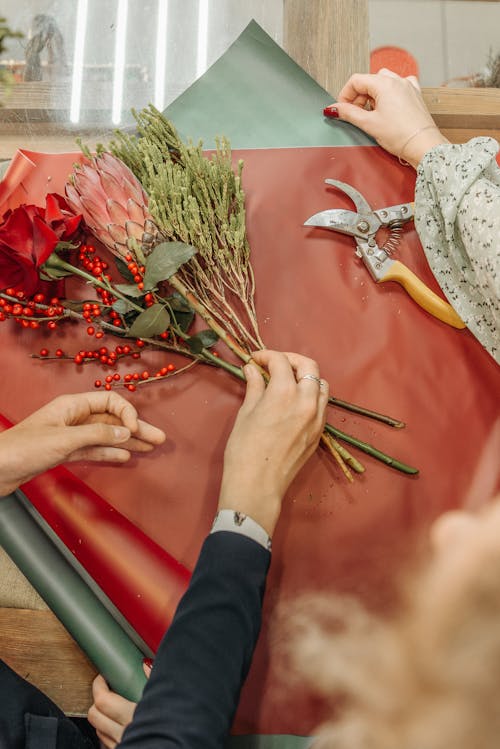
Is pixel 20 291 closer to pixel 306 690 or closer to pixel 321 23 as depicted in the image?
pixel 306 690

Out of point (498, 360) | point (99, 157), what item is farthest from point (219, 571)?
point (99, 157)

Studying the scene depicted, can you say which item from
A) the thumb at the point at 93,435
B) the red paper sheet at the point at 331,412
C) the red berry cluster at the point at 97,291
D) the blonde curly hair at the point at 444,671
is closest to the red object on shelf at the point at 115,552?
the red paper sheet at the point at 331,412

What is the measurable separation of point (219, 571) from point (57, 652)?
0.39 metres

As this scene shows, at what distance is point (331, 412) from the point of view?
0.94 m

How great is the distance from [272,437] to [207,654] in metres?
0.26

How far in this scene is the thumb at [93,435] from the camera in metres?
0.80

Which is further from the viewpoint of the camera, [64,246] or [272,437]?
[64,246]

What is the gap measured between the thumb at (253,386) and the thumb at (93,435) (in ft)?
0.55

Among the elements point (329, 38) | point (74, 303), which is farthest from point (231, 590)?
point (329, 38)

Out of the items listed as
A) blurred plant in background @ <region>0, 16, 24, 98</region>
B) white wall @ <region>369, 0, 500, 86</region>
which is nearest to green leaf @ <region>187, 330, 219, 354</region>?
blurred plant in background @ <region>0, 16, 24, 98</region>

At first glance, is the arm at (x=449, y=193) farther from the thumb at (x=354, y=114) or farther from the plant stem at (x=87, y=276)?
the plant stem at (x=87, y=276)

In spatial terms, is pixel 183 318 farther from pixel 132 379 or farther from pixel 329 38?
pixel 329 38

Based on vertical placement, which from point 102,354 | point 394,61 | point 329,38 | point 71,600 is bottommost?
point 71,600

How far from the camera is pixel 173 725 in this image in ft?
1.94
